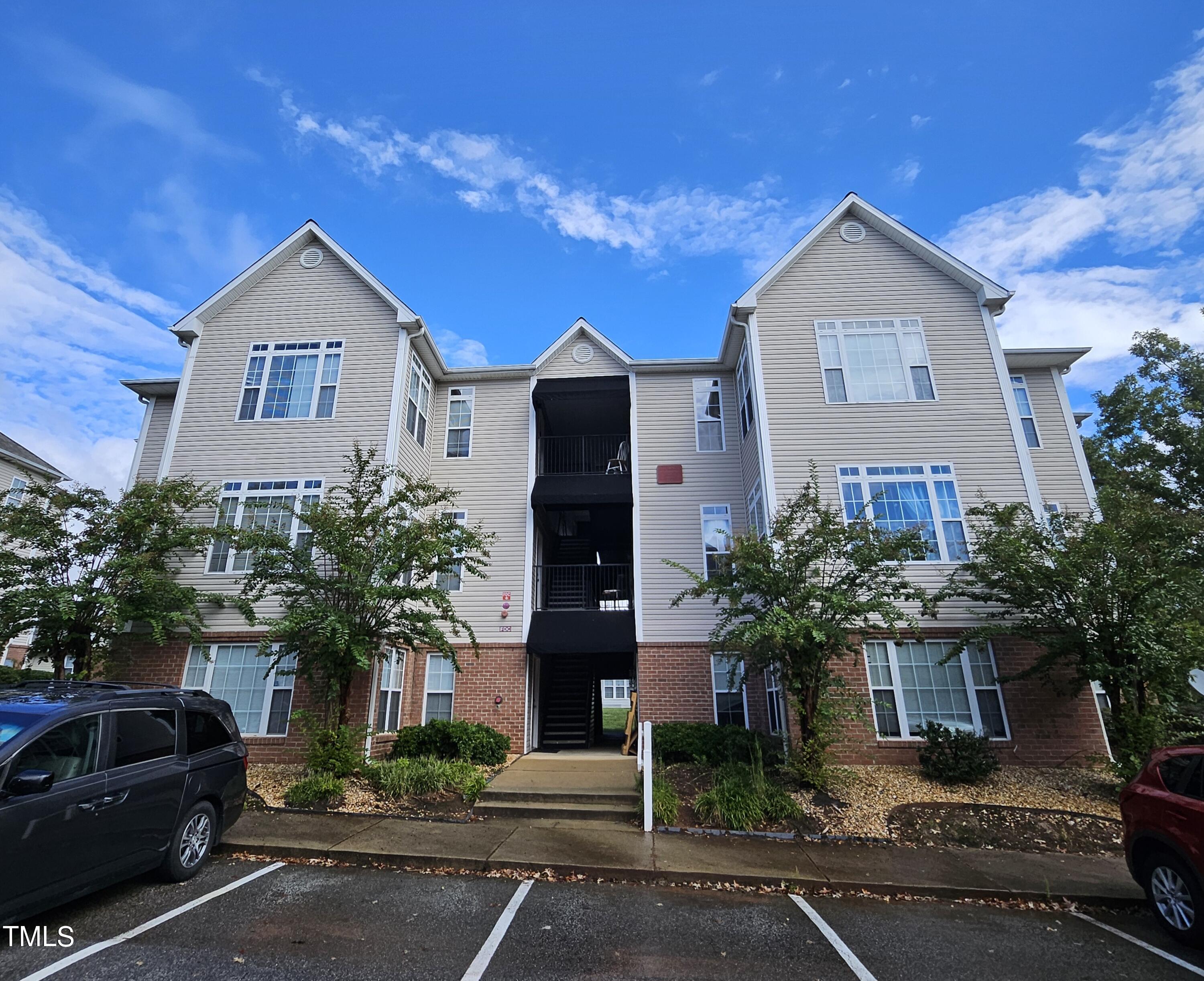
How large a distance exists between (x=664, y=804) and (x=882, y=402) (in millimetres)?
9710

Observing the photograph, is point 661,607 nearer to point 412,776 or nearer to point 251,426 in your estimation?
point 412,776

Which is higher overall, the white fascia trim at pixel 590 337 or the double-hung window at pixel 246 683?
the white fascia trim at pixel 590 337

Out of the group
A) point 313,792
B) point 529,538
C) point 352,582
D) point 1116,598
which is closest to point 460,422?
point 529,538

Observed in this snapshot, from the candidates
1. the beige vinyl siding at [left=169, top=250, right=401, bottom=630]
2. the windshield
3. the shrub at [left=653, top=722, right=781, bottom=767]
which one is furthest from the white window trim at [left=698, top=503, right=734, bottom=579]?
the windshield

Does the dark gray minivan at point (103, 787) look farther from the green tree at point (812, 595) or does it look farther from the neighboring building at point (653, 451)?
the green tree at point (812, 595)

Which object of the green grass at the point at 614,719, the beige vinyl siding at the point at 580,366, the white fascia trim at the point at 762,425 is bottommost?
the green grass at the point at 614,719

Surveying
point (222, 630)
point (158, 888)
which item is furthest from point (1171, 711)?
point (222, 630)

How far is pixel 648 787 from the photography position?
8367 millimetres

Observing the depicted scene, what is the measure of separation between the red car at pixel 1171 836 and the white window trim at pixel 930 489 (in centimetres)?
623

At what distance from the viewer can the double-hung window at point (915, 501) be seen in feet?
40.3

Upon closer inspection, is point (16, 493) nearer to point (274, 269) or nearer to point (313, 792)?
point (274, 269)

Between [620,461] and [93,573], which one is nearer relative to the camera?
[93,573]

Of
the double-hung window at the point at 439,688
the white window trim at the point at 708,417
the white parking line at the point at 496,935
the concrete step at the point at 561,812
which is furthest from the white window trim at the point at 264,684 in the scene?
the white window trim at the point at 708,417

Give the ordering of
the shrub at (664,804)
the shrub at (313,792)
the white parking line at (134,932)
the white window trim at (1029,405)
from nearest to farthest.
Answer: the white parking line at (134,932) → the shrub at (664,804) → the shrub at (313,792) → the white window trim at (1029,405)
